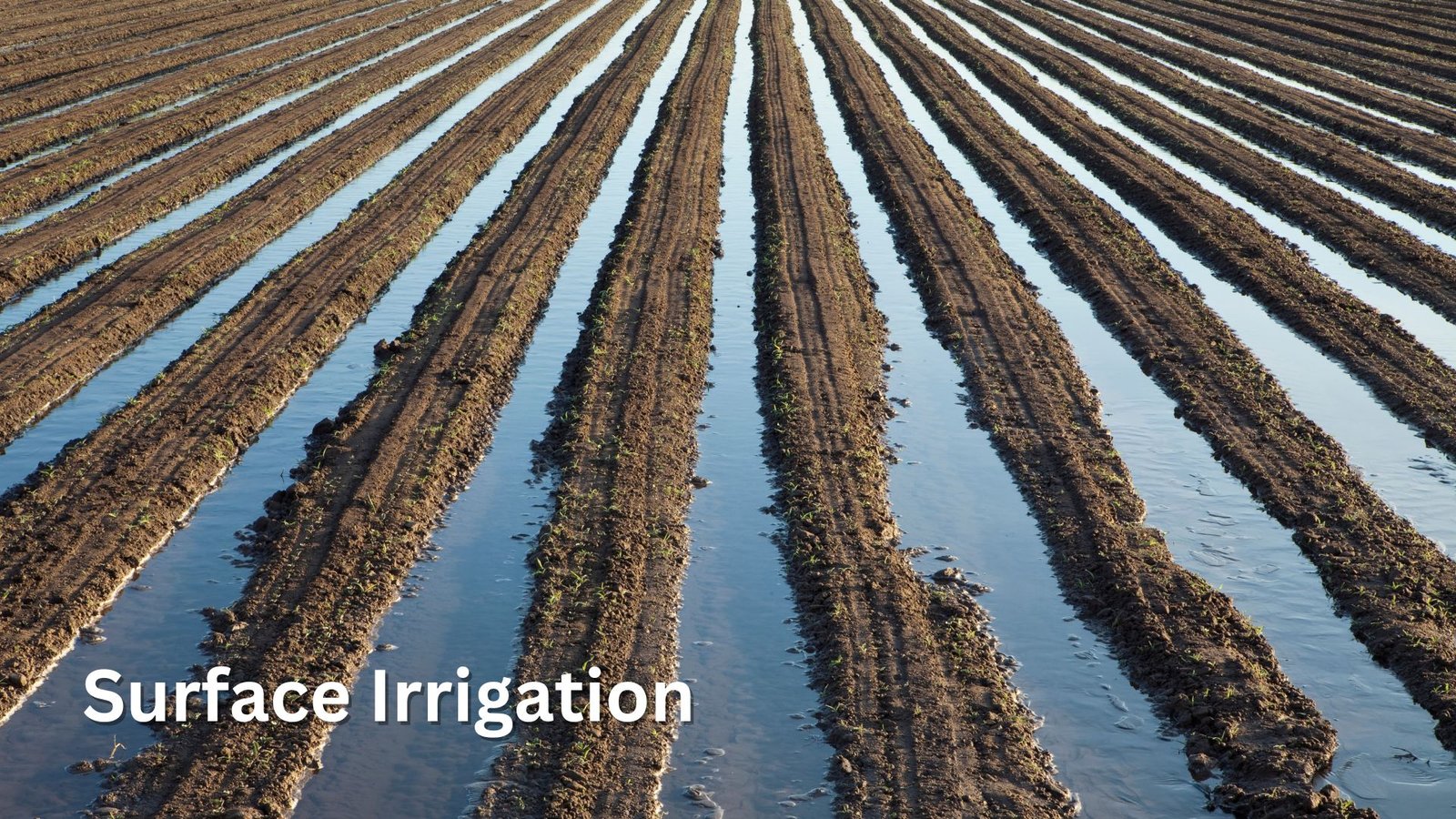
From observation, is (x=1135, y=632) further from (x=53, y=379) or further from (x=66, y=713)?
(x=53, y=379)

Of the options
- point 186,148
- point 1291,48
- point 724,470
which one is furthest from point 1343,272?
point 1291,48

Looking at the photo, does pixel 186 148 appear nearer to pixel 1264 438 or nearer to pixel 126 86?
pixel 126 86

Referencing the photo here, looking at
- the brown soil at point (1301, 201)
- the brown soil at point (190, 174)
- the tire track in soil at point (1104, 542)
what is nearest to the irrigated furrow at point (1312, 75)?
the brown soil at point (1301, 201)

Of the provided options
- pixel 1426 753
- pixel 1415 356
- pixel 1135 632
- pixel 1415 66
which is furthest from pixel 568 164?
pixel 1415 66

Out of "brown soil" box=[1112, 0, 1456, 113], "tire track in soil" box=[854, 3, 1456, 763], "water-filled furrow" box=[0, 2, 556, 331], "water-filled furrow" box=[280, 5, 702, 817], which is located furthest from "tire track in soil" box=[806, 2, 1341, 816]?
"brown soil" box=[1112, 0, 1456, 113]

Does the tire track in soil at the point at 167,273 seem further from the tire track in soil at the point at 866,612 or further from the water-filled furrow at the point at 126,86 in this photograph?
the tire track in soil at the point at 866,612

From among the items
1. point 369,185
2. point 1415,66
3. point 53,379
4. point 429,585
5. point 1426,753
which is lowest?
point 1426,753

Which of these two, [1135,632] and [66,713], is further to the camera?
[1135,632]
